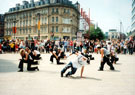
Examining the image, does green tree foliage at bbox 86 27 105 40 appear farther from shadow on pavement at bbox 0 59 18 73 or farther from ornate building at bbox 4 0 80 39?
shadow on pavement at bbox 0 59 18 73

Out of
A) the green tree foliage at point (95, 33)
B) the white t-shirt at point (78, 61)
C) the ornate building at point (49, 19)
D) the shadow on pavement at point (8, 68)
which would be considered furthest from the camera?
the green tree foliage at point (95, 33)

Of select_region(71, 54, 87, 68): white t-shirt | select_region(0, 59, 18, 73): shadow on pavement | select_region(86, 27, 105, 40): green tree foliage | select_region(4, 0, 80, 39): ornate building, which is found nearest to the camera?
select_region(71, 54, 87, 68): white t-shirt

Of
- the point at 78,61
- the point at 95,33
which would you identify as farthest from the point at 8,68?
the point at 95,33

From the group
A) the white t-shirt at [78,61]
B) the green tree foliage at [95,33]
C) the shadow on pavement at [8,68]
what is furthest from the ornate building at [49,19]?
the white t-shirt at [78,61]

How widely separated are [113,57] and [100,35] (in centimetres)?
5401

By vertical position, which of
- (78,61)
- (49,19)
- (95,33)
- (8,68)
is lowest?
(8,68)

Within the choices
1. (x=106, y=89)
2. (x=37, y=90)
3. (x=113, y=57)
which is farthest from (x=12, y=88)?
(x=113, y=57)

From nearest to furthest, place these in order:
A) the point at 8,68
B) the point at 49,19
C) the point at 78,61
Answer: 1. the point at 78,61
2. the point at 8,68
3. the point at 49,19

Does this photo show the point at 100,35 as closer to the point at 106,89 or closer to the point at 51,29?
the point at 51,29

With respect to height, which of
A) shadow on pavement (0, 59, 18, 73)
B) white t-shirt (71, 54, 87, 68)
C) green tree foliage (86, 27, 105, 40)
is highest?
green tree foliage (86, 27, 105, 40)

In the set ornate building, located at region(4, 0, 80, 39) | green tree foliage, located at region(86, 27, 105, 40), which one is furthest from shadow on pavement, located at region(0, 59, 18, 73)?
green tree foliage, located at region(86, 27, 105, 40)

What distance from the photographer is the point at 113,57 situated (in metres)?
11.7

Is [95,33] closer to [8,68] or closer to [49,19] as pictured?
[49,19]

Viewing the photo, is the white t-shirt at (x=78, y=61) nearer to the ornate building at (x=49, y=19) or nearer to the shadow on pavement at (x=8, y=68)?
the shadow on pavement at (x=8, y=68)
